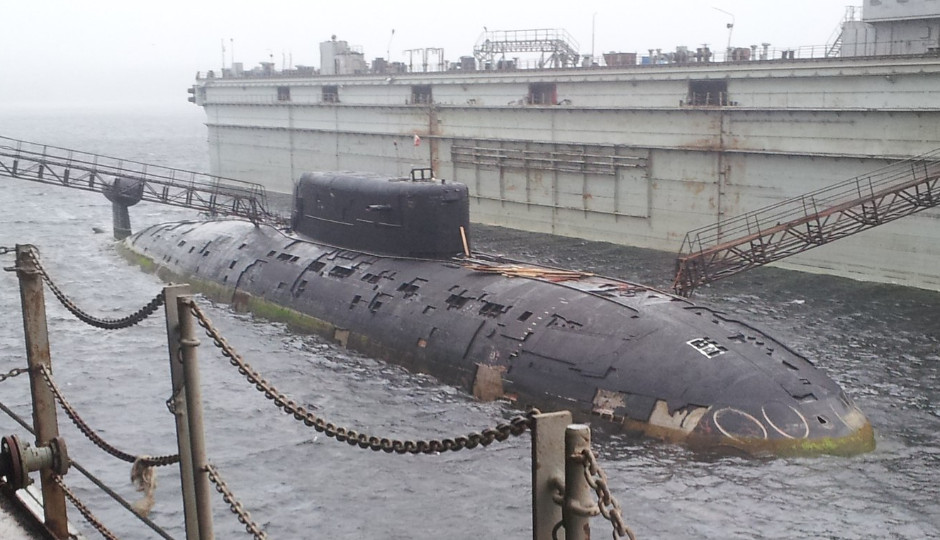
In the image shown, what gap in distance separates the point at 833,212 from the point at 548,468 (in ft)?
103

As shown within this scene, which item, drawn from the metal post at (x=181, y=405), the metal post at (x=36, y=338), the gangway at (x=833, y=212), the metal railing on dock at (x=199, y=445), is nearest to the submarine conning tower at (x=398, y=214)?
the gangway at (x=833, y=212)

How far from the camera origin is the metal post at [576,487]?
18.8 feet

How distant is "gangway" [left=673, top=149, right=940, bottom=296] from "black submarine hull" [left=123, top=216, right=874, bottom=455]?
31.4 ft

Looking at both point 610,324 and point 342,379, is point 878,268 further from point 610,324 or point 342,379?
point 342,379

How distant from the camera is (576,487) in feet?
19.1

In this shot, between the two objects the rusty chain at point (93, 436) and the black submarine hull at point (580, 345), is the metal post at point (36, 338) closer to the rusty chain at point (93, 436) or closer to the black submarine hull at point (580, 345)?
the rusty chain at point (93, 436)

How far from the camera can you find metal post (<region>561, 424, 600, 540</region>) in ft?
18.8

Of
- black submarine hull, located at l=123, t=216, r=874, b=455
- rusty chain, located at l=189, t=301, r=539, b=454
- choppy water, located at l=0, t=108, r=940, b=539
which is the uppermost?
rusty chain, located at l=189, t=301, r=539, b=454

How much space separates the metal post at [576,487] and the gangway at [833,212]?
27.7m

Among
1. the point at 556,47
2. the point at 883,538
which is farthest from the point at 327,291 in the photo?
the point at 556,47

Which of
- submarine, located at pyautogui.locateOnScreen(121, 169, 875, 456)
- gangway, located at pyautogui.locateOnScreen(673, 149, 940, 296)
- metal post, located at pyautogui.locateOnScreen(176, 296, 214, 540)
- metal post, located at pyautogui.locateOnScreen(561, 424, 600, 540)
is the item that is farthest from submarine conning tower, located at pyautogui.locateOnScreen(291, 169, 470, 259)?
metal post, located at pyautogui.locateOnScreen(561, 424, 600, 540)

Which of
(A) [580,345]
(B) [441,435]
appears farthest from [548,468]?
(B) [441,435]

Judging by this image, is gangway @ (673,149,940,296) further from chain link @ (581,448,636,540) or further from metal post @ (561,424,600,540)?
metal post @ (561,424,600,540)

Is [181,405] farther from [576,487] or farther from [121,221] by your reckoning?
[121,221]
